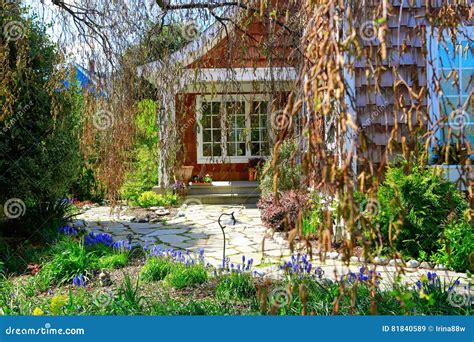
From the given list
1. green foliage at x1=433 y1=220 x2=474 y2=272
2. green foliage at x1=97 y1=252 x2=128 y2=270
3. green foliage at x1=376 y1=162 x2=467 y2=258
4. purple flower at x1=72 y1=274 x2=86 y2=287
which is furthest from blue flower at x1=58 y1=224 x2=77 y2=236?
green foliage at x1=433 y1=220 x2=474 y2=272

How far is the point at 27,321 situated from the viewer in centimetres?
314

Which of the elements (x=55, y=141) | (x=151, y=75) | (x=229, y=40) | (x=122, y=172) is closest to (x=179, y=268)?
(x=122, y=172)

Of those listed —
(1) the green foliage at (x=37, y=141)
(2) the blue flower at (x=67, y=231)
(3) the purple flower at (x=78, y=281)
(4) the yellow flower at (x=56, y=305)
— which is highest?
(1) the green foliage at (x=37, y=141)

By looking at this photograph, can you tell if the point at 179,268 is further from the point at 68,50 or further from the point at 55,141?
the point at 55,141

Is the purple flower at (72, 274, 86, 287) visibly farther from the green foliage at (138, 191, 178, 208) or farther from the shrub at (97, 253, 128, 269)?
the green foliage at (138, 191, 178, 208)

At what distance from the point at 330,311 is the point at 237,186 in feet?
26.0

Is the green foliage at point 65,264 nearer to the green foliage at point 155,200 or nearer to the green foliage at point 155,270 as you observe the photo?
the green foliage at point 155,270

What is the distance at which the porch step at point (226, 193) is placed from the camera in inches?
422

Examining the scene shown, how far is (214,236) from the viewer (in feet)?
22.6

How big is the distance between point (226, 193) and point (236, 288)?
7.21 m

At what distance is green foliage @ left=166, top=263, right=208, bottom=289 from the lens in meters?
4.04

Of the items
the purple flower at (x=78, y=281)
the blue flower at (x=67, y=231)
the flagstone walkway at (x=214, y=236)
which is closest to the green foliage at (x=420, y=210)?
the flagstone walkway at (x=214, y=236)

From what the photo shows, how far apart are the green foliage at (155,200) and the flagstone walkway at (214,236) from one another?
1.62 feet

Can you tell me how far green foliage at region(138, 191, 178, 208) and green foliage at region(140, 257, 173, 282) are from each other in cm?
573
